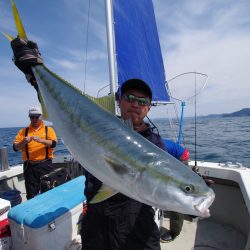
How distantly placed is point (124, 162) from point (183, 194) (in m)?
0.39

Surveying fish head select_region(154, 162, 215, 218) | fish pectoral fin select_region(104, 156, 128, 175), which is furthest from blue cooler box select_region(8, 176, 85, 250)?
fish head select_region(154, 162, 215, 218)

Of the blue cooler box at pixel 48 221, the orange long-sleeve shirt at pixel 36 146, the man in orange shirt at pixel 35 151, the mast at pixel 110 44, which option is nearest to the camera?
the blue cooler box at pixel 48 221

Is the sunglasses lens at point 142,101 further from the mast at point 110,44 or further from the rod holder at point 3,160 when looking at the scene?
the rod holder at point 3,160

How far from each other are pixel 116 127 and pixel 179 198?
62 centimetres

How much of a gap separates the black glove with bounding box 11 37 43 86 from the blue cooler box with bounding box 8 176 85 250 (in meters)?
1.50

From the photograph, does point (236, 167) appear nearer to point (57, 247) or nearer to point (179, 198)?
point (57, 247)

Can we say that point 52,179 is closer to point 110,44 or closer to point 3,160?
point 3,160

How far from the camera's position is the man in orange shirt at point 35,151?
5273 millimetres

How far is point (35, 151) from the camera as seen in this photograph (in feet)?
17.7

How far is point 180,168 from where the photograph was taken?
4.82 ft

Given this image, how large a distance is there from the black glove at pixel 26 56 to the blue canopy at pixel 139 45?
354 centimetres

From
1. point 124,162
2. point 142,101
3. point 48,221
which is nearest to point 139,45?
point 142,101

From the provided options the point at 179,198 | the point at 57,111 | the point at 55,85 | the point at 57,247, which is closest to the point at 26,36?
the point at 55,85

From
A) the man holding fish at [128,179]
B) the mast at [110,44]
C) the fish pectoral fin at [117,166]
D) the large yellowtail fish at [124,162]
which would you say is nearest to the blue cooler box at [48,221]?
the man holding fish at [128,179]
